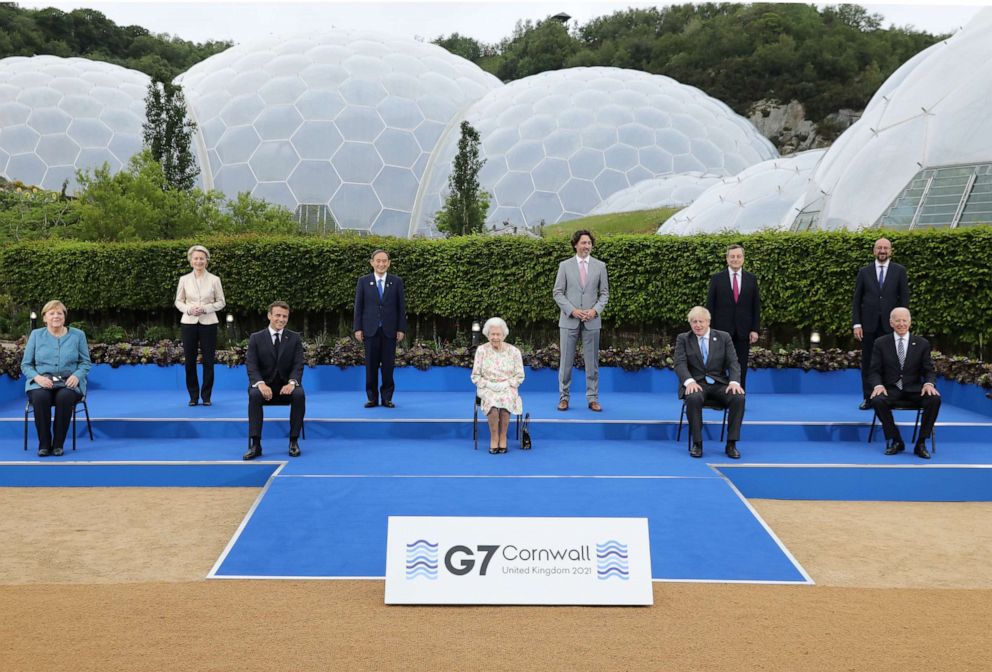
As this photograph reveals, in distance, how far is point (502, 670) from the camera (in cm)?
333

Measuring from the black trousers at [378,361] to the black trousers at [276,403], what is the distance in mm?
1505

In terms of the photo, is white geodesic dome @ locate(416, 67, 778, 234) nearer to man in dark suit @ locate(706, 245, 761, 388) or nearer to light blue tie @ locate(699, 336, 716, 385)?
man in dark suit @ locate(706, 245, 761, 388)

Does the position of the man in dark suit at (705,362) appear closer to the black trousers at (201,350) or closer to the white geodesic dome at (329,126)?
the black trousers at (201,350)

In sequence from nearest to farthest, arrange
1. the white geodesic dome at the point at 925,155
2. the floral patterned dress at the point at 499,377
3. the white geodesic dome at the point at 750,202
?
1. the floral patterned dress at the point at 499,377
2. the white geodesic dome at the point at 925,155
3. the white geodesic dome at the point at 750,202

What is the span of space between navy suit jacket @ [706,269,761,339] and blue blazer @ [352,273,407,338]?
114 inches

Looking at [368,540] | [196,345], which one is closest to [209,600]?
[368,540]

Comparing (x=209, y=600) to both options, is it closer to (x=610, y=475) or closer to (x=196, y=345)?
(x=610, y=475)

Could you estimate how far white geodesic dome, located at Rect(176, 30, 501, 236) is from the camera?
23266 millimetres

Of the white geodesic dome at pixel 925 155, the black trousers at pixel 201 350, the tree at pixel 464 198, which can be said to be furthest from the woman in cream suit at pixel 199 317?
the tree at pixel 464 198

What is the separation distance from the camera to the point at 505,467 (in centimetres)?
639

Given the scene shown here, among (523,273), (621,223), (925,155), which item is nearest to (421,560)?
(523,273)

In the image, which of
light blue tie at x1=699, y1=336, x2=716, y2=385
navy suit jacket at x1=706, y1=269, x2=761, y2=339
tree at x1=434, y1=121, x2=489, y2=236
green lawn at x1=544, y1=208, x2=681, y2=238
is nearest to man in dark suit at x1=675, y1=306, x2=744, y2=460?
light blue tie at x1=699, y1=336, x2=716, y2=385

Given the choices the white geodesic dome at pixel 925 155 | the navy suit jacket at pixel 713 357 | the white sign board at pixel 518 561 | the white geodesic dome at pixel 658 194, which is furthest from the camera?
the white geodesic dome at pixel 658 194

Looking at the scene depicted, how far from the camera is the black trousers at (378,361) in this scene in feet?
27.8
